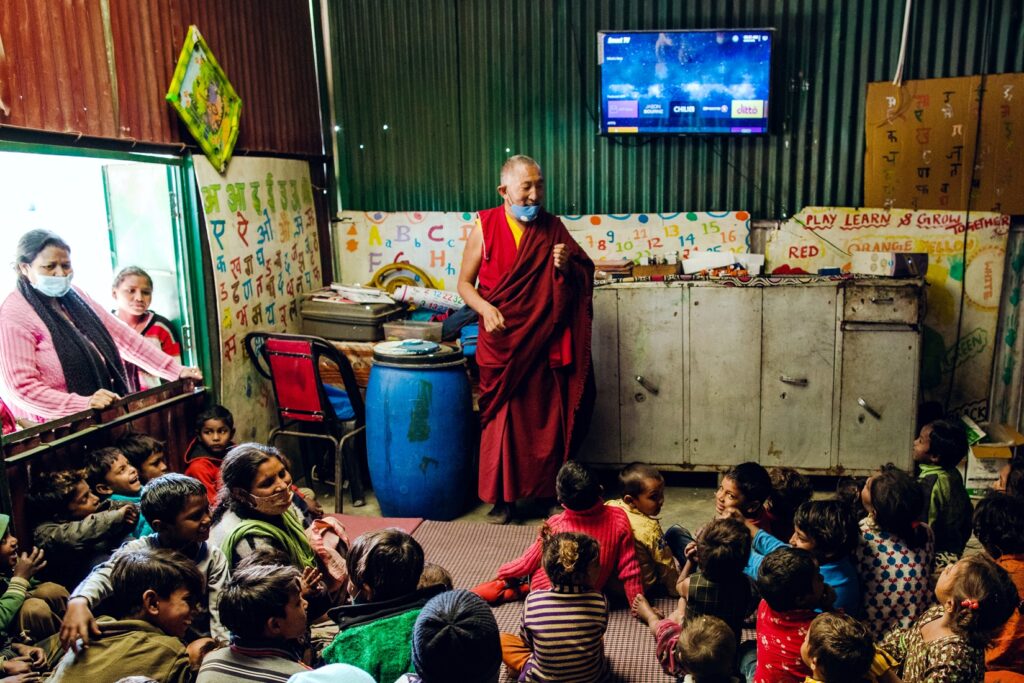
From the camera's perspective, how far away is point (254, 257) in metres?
5.05

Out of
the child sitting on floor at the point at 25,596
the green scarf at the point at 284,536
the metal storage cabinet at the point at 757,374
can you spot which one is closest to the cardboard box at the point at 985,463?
the metal storage cabinet at the point at 757,374

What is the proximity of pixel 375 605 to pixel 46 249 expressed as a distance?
2.41m

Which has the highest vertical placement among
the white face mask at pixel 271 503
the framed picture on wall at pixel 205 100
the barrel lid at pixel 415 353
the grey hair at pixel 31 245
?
the framed picture on wall at pixel 205 100

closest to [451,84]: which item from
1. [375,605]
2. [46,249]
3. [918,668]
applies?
[46,249]

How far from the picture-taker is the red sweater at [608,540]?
3.22m

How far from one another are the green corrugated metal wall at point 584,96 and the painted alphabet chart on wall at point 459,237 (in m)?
0.10

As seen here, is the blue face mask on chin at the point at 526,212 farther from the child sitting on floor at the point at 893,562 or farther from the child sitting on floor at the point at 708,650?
the child sitting on floor at the point at 708,650

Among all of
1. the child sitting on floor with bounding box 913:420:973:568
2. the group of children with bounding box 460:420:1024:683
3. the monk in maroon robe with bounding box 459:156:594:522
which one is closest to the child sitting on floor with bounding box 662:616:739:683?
the group of children with bounding box 460:420:1024:683

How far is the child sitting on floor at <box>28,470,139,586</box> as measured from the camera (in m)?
3.10

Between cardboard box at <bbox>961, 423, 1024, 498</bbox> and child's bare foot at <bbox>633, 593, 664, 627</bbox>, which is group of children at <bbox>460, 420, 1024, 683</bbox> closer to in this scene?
child's bare foot at <bbox>633, 593, 664, 627</bbox>

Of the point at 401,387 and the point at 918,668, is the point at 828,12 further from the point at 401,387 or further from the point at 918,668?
the point at 918,668

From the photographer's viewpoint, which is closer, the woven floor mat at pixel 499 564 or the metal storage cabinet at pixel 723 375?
the woven floor mat at pixel 499 564

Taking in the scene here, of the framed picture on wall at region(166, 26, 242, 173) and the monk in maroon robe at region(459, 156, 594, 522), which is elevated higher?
the framed picture on wall at region(166, 26, 242, 173)

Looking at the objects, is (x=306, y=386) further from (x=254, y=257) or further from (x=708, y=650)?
(x=708, y=650)
